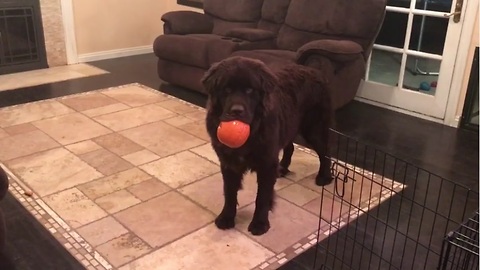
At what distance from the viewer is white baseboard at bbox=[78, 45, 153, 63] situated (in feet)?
17.7

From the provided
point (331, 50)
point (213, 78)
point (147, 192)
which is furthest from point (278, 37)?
point (213, 78)

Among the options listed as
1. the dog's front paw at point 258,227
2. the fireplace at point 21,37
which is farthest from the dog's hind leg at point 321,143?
the fireplace at point 21,37

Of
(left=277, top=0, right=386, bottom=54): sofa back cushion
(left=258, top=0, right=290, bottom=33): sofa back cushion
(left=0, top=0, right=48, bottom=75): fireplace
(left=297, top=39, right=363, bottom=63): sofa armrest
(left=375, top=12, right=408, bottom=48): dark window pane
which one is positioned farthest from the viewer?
(left=0, top=0, right=48, bottom=75): fireplace

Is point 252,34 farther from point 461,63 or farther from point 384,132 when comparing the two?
point 461,63

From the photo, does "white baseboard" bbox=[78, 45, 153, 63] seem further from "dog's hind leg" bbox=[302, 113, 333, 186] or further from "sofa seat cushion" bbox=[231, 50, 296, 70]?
"dog's hind leg" bbox=[302, 113, 333, 186]

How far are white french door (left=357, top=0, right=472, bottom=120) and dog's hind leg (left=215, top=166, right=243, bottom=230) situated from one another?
7.50 feet

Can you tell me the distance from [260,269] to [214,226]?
1.24ft

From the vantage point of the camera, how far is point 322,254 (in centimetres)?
210

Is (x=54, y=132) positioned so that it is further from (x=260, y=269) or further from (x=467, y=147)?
(x=467, y=147)

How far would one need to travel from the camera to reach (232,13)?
14.9 ft

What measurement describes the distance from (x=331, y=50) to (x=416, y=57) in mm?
1019

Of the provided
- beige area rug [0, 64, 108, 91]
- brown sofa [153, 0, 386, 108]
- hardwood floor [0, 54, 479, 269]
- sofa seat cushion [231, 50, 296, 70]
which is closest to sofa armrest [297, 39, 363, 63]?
brown sofa [153, 0, 386, 108]

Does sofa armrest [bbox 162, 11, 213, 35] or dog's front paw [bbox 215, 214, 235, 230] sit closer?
dog's front paw [bbox 215, 214, 235, 230]

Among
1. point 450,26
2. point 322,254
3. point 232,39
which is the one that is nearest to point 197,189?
point 322,254
